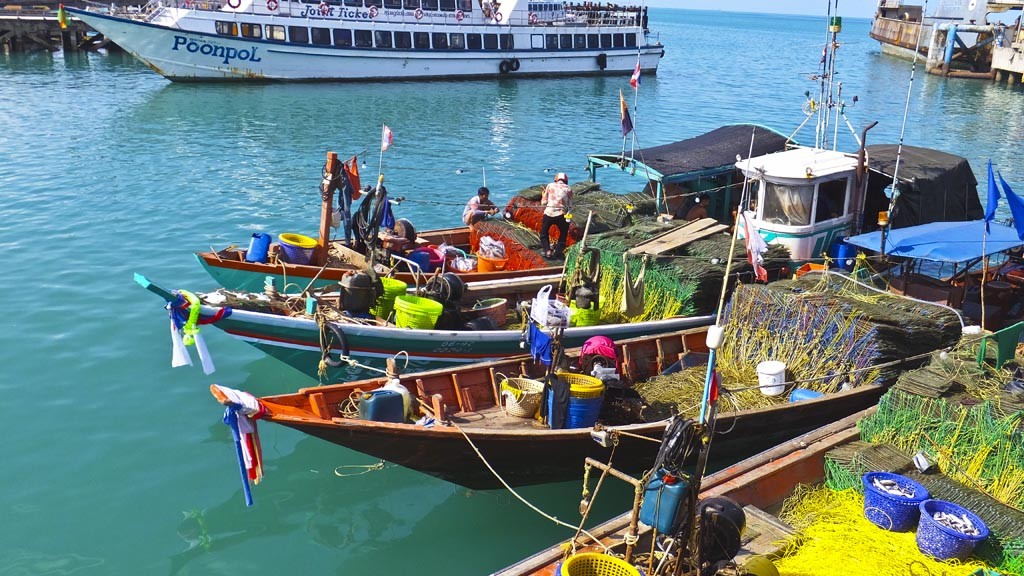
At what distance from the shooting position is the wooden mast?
13.8 metres

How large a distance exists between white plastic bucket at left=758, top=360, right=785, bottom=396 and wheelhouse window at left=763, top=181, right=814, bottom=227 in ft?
12.2

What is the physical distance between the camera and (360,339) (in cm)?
1150

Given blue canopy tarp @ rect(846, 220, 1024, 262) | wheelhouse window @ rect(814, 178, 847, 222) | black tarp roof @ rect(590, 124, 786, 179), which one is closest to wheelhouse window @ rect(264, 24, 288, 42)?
black tarp roof @ rect(590, 124, 786, 179)

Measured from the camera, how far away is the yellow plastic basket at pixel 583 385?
9.38m

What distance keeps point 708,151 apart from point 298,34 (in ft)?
106

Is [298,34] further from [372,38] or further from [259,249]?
[259,249]

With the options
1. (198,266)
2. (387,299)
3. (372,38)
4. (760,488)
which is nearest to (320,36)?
(372,38)

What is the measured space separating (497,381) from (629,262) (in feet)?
10.5

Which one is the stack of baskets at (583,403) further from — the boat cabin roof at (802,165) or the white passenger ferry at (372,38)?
the white passenger ferry at (372,38)

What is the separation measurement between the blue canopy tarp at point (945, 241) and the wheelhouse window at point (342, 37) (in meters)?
37.1

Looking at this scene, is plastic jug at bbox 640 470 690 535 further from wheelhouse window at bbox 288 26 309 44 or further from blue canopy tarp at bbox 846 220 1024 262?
wheelhouse window at bbox 288 26 309 44

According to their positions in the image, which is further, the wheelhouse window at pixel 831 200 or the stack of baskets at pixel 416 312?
the wheelhouse window at pixel 831 200

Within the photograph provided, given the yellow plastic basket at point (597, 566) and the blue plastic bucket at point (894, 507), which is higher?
the yellow plastic basket at point (597, 566)

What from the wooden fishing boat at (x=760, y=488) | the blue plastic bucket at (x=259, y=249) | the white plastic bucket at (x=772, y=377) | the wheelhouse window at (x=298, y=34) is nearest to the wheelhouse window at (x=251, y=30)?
the wheelhouse window at (x=298, y=34)
